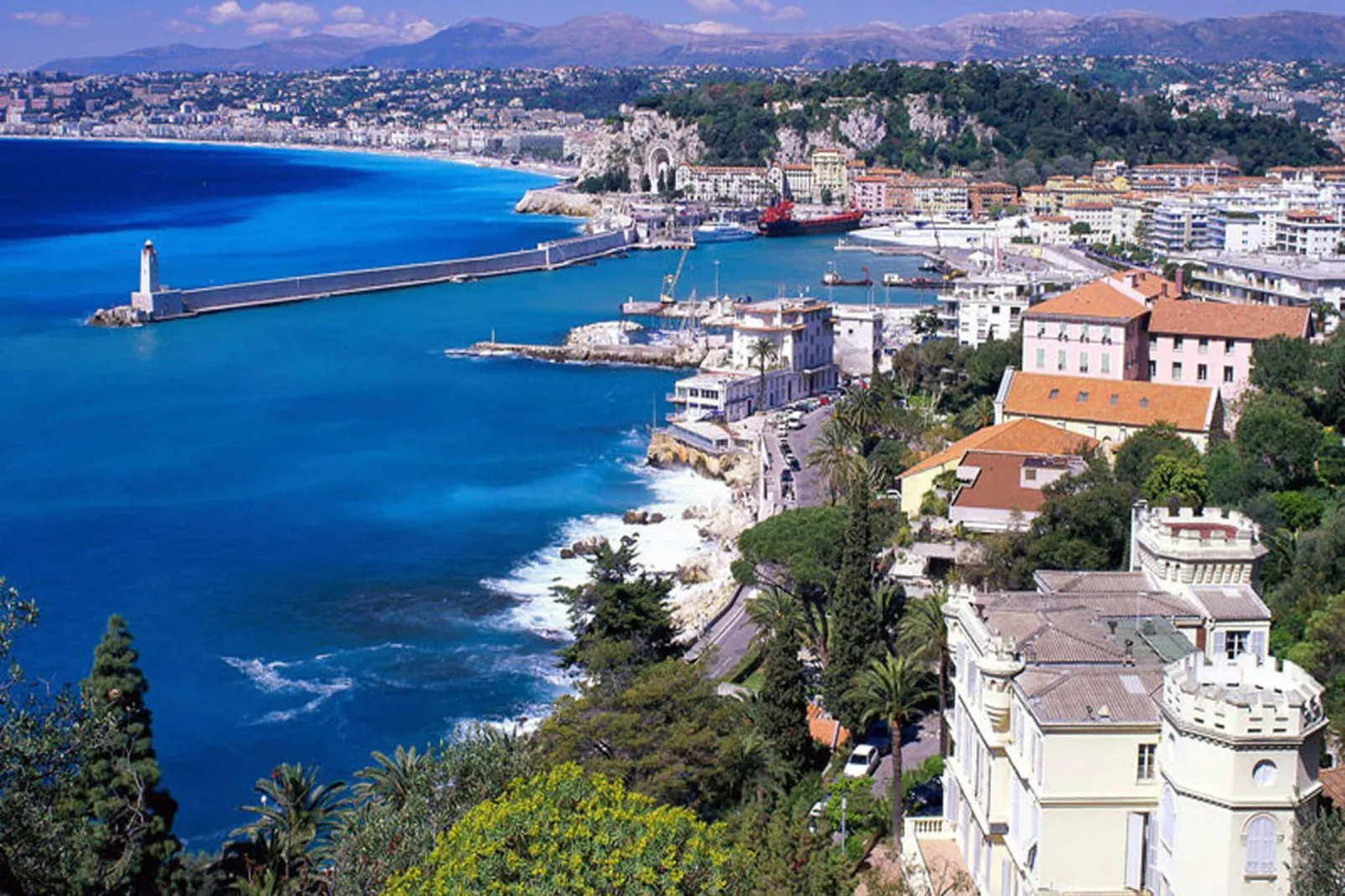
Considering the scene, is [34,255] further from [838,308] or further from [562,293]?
[838,308]

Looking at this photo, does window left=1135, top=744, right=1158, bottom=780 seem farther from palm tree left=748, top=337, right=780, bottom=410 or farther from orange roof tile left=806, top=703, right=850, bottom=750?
palm tree left=748, top=337, right=780, bottom=410

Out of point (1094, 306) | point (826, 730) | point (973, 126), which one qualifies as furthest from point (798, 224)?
point (826, 730)

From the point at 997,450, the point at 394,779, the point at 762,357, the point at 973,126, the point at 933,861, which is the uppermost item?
the point at 973,126

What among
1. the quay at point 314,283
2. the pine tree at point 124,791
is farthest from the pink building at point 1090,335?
the quay at point 314,283

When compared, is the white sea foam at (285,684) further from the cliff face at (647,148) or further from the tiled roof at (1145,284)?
the cliff face at (647,148)

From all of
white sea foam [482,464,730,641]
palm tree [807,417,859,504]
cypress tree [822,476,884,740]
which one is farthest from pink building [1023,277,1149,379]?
cypress tree [822,476,884,740]

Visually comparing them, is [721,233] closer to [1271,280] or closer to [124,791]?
[1271,280]

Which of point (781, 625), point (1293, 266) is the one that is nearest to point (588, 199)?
point (1293, 266)
